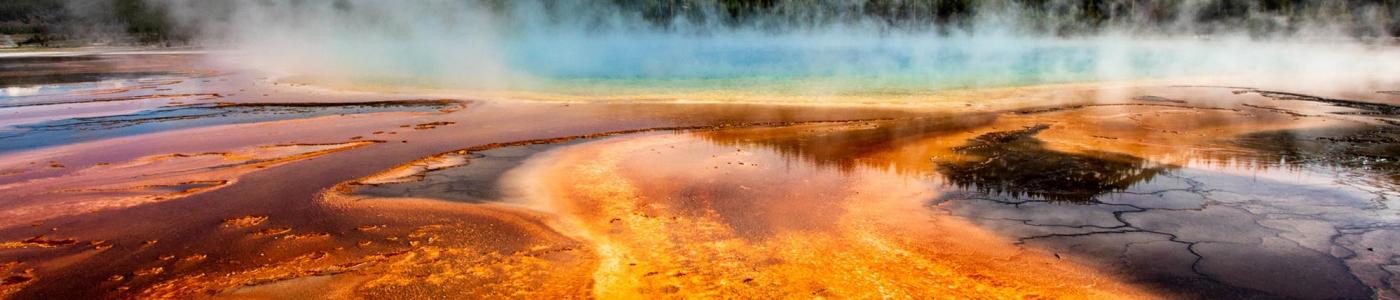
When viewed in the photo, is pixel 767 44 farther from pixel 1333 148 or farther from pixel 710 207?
pixel 710 207

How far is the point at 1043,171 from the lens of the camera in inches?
229

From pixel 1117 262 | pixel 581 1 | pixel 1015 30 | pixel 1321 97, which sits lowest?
pixel 1117 262

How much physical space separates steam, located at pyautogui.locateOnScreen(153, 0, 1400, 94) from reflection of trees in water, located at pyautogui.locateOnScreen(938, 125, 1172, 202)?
7326mm

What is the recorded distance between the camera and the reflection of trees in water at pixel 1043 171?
205 inches

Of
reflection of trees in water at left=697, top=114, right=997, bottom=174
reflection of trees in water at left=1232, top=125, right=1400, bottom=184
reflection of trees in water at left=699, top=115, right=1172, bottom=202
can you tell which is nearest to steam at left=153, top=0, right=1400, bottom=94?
reflection of trees in water at left=697, top=114, right=997, bottom=174

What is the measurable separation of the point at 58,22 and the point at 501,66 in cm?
5371

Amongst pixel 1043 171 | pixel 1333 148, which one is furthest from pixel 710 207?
pixel 1333 148

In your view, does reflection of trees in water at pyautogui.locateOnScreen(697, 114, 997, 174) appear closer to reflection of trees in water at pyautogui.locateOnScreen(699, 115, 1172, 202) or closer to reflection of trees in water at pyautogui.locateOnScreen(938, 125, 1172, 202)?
reflection of trees in water at pyautogui.locateOnScreen(699, 115, 1172, 202)

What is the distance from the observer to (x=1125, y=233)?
4.11 m

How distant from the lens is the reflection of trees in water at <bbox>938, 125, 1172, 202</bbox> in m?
5.21

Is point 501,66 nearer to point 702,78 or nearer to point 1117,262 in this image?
point 702,78

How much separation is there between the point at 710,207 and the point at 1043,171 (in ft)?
8.91

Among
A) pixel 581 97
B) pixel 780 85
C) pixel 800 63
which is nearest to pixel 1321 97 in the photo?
pixel 780 85

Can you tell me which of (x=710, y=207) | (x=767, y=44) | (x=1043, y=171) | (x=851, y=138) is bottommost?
(x=710, y=207)
